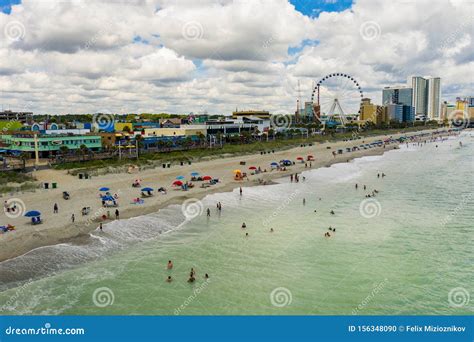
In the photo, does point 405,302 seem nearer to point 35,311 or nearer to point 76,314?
point 76,314

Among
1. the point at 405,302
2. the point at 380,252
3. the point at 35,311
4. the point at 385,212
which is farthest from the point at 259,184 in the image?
the point at 35,311

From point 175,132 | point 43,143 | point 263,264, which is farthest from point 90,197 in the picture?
point 175,132

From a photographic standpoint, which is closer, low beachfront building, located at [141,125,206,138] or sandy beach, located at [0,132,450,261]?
sandy beach, located at [0,132,450,261]

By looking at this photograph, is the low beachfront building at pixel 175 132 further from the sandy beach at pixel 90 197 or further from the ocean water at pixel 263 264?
the ocean water at pixel 263 264

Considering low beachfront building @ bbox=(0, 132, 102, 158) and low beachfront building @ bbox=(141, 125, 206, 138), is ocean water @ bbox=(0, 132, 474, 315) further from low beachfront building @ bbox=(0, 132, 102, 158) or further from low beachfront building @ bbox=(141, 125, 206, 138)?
low beachfront building @ bbox=(141, 125, 206, 138)

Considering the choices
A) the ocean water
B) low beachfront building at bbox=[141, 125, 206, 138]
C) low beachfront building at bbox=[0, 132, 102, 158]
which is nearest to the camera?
the ocean water

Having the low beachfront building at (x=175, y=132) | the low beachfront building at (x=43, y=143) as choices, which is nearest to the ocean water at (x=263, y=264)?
the low beachfront building at (x=43, y=143)

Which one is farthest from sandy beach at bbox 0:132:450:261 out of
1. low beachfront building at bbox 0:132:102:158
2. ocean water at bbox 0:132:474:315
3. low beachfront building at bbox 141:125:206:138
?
low beachfront building at bbox 141:125:206:138

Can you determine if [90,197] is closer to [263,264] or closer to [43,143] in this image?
[263,264]
